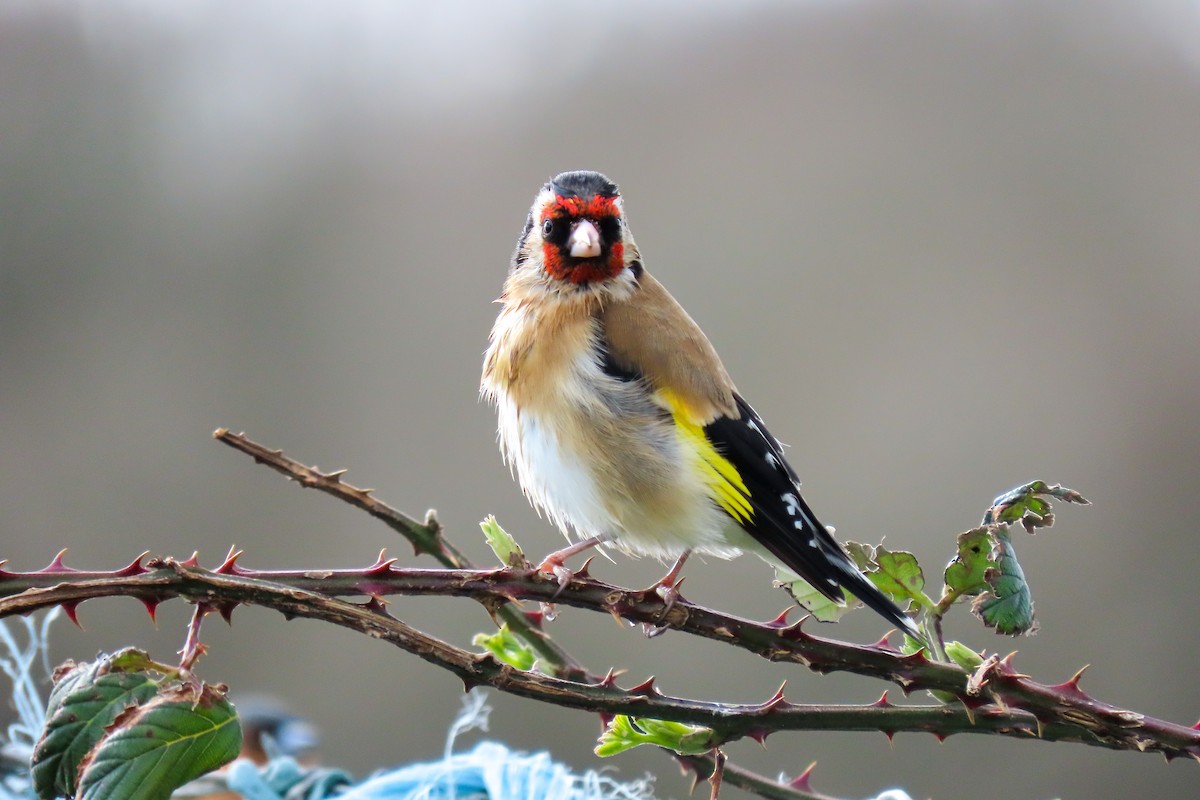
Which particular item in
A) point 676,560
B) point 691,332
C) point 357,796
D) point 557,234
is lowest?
point 357,796

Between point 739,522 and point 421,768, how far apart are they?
54 cm

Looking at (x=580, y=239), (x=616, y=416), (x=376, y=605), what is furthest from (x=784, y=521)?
(x=376, y=605)

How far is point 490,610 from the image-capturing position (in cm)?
80

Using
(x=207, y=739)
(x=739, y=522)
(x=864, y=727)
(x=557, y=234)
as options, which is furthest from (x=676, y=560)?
(x=207, y=739)

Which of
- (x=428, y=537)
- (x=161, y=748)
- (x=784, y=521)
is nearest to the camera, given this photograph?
(x=161, y=748)

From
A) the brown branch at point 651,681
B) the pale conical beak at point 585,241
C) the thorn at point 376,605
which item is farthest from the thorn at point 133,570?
the pale conical beak at point 585,241

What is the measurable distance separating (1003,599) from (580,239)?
907 millimetres

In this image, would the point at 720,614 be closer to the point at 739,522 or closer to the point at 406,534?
the point at 406,534

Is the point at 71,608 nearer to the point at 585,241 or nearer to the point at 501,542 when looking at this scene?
the point at 501,542

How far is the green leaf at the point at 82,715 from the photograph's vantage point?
0.66 metres

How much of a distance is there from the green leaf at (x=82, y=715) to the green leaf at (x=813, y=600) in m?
0.58

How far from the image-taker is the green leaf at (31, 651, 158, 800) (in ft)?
2.18

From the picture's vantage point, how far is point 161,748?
646 millimetres

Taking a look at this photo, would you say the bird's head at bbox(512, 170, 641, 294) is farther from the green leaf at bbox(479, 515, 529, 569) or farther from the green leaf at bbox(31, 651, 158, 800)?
the green leaf at bbox(31, 651, 158, 800)
